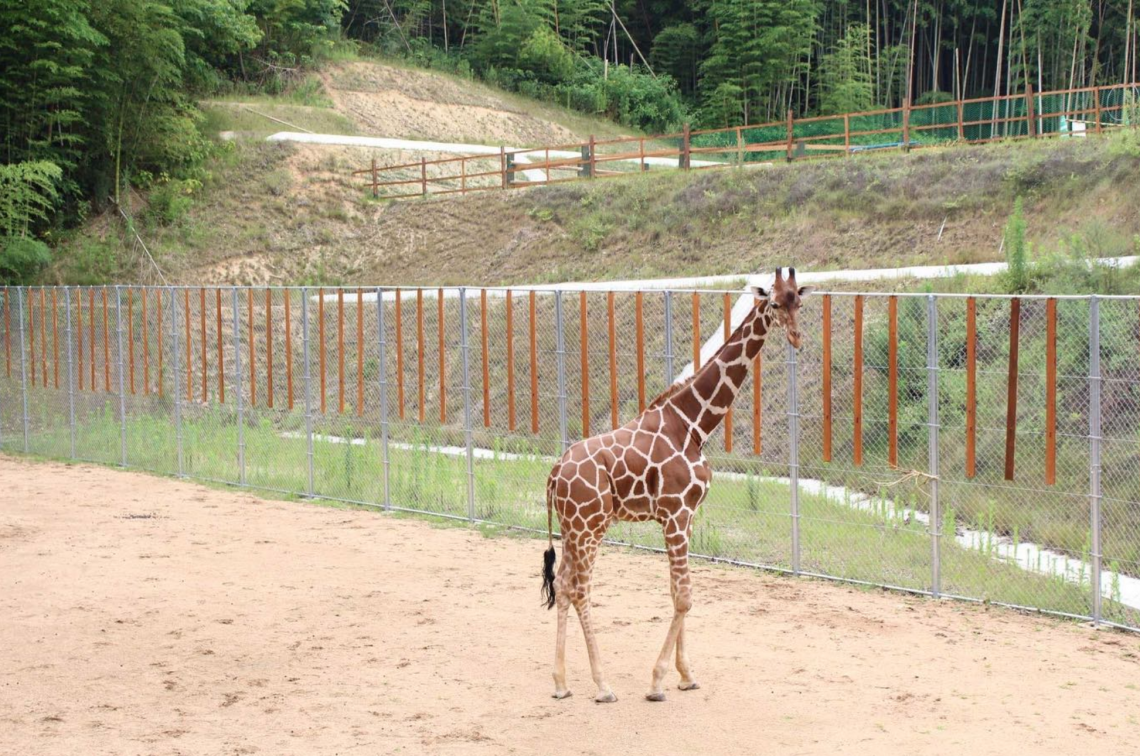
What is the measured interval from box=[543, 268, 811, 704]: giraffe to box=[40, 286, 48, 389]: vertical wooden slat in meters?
12.9

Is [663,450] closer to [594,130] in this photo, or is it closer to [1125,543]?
[1125,543]

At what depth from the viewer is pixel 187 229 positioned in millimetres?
32156

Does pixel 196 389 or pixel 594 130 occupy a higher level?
pixel 594 130

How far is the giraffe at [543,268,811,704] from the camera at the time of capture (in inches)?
275

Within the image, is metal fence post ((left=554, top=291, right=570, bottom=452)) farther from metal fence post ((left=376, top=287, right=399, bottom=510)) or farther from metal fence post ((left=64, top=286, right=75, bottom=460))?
metal fence post ((left=64, top=286, right=75, bottom=460))

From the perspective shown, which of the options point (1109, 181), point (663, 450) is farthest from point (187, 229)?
point (663, 450)

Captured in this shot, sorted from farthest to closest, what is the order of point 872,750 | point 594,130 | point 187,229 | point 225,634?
point 594,130, point 187,229, point 225,634, point 872,750

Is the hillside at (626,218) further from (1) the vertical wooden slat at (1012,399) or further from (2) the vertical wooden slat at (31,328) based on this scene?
(2) the vertical wooden slat at (31,328)

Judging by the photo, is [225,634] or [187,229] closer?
[225,634]

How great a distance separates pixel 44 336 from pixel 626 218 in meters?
13.5

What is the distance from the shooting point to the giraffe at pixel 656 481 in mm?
6980

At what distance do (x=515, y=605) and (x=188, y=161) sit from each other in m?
27.6

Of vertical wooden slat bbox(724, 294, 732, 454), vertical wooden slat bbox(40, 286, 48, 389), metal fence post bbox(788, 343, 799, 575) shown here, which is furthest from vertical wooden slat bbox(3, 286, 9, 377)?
metal fence post bbox(788, 343, 799, 575)

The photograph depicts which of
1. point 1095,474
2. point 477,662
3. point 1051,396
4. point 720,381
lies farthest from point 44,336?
point 1095,474
